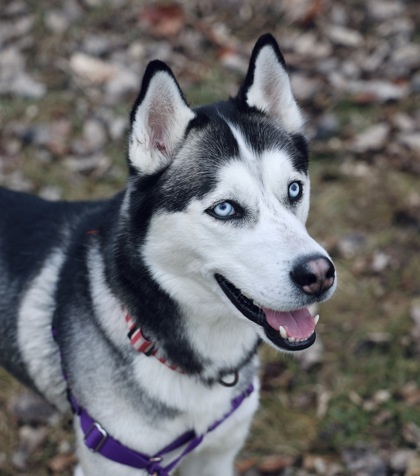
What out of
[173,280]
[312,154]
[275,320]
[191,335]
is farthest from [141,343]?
[312,154]

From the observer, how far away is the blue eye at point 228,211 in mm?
2285

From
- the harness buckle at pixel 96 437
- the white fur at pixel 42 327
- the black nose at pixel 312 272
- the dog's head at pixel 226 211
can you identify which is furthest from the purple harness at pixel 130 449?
the black nose at pixel 312 272

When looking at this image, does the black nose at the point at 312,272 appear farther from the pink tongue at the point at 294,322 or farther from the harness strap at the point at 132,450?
the harness strap at the point at 132,450

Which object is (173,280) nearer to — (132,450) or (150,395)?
(150,395)

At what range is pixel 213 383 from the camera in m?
2.62

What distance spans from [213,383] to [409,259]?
2.14 m

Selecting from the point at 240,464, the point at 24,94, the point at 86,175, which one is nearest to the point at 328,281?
the point at 240,464

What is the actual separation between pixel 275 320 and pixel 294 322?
0.08 metres

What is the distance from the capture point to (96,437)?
2.53 m

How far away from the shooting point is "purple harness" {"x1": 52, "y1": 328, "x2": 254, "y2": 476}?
99.9 inches

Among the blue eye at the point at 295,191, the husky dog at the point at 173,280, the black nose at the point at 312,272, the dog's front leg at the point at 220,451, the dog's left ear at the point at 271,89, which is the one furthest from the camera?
the dog's front leg at the point at 220,451

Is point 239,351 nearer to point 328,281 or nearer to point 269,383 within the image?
point 328,281

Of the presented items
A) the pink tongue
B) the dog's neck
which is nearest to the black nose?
the pink tongue

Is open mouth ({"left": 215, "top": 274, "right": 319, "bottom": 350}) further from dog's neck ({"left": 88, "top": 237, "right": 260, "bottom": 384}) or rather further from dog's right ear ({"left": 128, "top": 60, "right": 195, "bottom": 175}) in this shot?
dog's right ear ({"left": 128, "top": 60, "right": 195, "bottom": 175})
